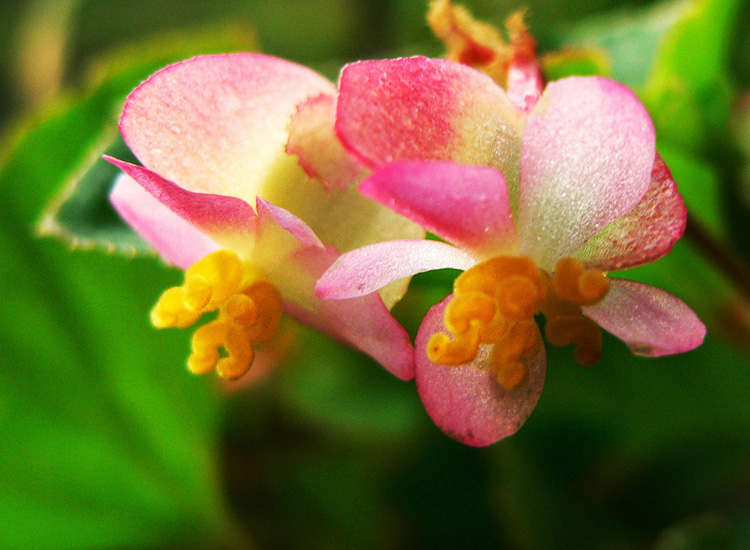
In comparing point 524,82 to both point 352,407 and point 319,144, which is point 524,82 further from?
point 352,407

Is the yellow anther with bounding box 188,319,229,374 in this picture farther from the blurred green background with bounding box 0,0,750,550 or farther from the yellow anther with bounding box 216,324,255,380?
the blurred green background with bounding box 0,0,750,550

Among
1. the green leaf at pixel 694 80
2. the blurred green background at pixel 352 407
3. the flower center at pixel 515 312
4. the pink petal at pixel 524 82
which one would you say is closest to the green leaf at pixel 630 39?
the blurred green background at pixel 352 407

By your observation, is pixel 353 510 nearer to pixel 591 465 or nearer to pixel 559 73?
pixel 591 465

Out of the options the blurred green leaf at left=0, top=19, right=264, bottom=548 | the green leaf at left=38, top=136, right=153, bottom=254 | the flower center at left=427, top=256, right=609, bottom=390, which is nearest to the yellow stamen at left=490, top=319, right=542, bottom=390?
the flower center at left=427, top=256, right=609, bottom=390

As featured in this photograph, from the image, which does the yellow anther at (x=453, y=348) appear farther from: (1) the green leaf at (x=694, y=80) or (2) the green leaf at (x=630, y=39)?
(2) the green leaf at (x=630, y=39)

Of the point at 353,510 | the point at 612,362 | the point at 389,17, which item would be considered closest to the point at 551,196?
the point at 612,362

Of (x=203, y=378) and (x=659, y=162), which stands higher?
(x=659, y=162)
